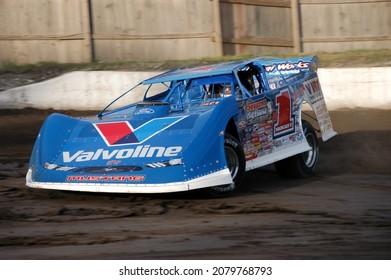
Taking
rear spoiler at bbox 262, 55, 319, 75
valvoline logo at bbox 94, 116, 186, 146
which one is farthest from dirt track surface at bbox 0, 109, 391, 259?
rear spoiler at bbox 262, 55, 319, 75

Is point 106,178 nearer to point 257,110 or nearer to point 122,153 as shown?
point 122,153

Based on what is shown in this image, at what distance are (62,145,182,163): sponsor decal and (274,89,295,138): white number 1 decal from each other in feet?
5.82

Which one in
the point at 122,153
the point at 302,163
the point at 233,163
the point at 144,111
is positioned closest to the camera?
the point at 122,153

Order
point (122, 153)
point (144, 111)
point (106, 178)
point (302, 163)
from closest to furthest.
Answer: point (106, 178), point (122, 153), point (144, 111), point (302, 163)

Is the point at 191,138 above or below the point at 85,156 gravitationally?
above

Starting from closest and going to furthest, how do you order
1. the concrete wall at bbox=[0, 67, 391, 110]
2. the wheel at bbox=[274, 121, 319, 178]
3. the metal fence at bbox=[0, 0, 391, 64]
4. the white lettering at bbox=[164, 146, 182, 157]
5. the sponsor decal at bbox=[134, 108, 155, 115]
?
the white lettering at bbox=[164, 146, 182, 157]
the sponsor decal at bbox=[134, 108, 155, 115]
the wheel at bbox=[274, 121, 319, 178]
the concrete wall at bbox=[0, 67, 391, 110]
the metal fence at bbox=[0, 0, 391, 64]

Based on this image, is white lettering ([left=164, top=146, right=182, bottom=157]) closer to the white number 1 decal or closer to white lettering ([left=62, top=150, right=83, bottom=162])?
white lettering ([left=62, top=150, right=83, bottom=162])

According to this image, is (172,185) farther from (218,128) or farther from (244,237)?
(244,237)

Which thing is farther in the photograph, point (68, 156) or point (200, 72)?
point (200, 72)

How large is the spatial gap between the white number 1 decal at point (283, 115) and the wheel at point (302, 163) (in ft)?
1.45

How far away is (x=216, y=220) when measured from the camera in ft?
23.8

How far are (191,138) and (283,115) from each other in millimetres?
1839

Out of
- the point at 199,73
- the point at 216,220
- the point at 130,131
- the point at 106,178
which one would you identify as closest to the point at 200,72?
the point at 199,73

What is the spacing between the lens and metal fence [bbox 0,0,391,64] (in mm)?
16516
